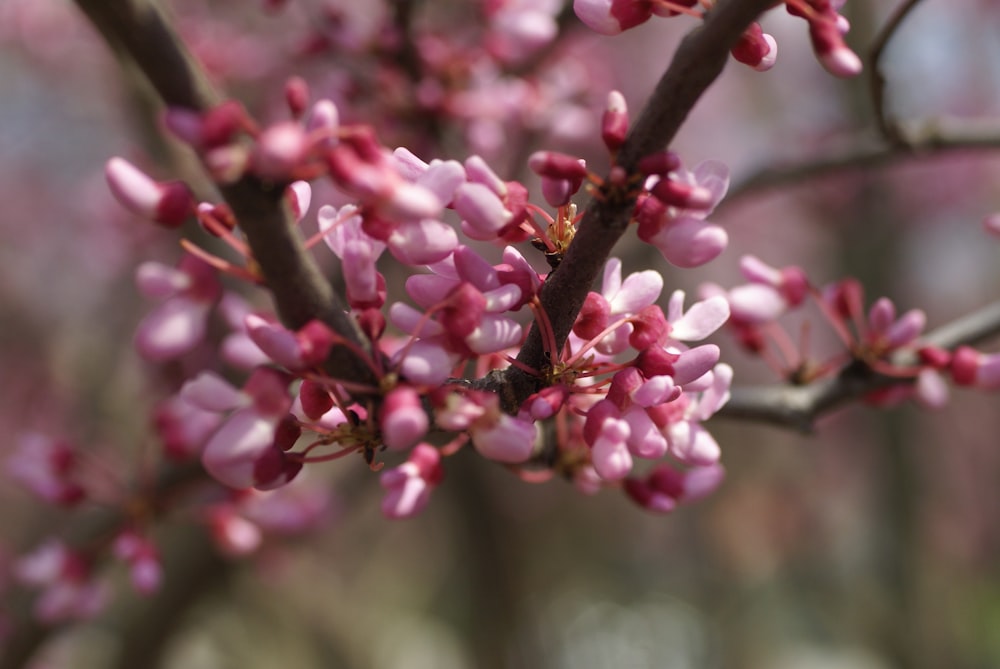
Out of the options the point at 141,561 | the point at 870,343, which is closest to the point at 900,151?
the point at 870,343

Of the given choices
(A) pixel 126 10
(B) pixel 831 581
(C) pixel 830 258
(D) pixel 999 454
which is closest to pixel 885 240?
(C) pixel 830 258

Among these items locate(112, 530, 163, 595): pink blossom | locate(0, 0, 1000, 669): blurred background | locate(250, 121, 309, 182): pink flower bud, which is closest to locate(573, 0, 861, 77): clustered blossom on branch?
locate(250, 121, 309, 182): pink flower bud

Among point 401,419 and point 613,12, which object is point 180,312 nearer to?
point 401,419

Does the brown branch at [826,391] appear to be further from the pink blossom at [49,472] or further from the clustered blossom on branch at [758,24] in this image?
the pink blossom at [49,472]

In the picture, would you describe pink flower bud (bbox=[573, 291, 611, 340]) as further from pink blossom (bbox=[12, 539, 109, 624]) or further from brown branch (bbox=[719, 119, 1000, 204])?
pink blossom (bbox=[12, 539, 109, 624])

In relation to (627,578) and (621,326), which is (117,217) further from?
(627,578)

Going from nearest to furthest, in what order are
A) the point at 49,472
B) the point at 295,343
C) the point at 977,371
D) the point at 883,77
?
the point at 295,343 → the point at 977,371 → the point at 883,77 → the point at 49,472

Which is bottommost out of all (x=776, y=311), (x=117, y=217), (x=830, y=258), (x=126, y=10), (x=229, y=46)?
(x=830, y=258)
